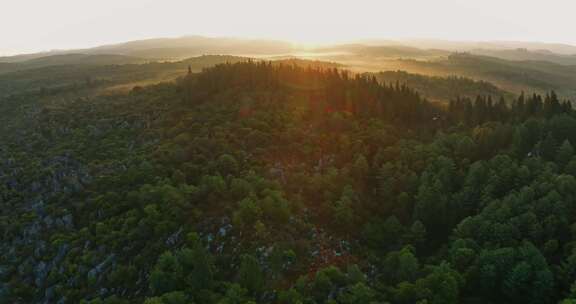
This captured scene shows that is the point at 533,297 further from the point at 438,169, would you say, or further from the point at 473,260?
the point at 438,169

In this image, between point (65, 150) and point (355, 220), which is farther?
point (65, 150)

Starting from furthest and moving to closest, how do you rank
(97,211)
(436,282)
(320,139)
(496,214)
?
(320,139) < (97,211) < (496,214) < (436,282)

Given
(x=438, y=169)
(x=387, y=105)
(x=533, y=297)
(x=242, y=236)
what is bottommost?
(x=533, y=297)

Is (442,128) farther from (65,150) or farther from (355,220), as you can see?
(65,150)

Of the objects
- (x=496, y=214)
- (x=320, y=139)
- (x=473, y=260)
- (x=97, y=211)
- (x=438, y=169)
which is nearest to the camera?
(x=473, y=260)

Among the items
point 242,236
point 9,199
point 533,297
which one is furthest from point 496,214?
point 9,199

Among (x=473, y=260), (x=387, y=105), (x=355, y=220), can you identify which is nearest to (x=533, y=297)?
(x=473, y=260)

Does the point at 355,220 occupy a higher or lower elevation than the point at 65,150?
lower
